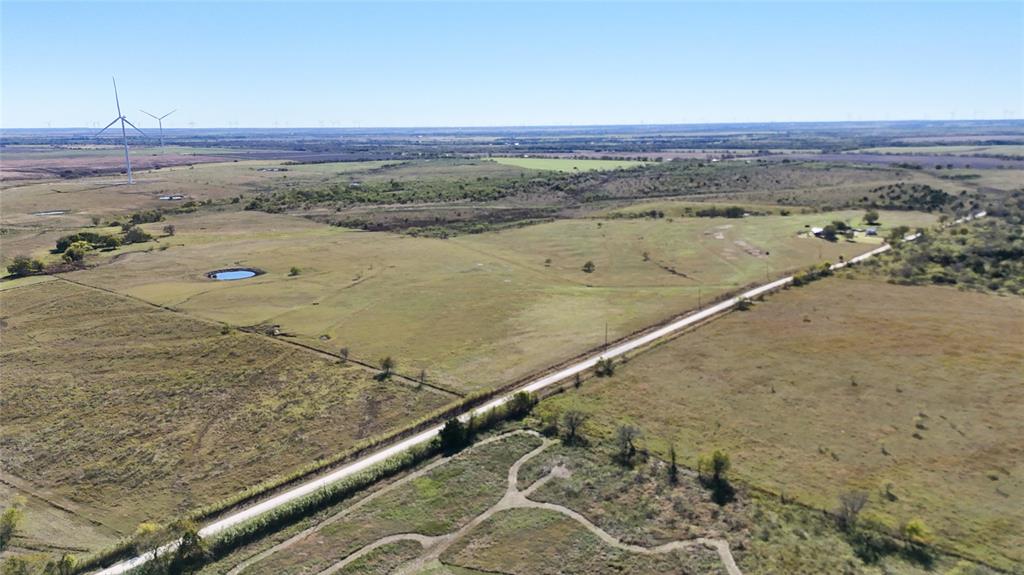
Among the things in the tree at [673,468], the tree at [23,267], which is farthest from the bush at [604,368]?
the tree at [23,267]

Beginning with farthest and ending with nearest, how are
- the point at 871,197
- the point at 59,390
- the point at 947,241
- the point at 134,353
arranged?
the point at 871,197 → the point at 947,241 → the point at 134,353 → the point at 59,390

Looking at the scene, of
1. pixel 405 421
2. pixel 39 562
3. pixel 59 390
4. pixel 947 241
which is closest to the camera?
pixel 39 562

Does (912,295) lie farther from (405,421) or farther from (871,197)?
(871,197)

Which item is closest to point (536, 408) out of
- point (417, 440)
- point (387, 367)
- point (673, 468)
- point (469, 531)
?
point (417, 440)

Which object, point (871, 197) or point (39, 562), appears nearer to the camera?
point (39, 562)

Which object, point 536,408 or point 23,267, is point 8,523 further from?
point 23,267

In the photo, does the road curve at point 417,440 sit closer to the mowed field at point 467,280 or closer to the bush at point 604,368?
the bush at point 604,368

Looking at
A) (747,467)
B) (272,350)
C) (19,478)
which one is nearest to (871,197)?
(747,467)
